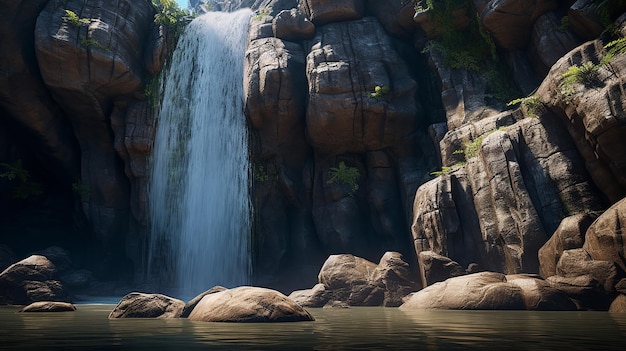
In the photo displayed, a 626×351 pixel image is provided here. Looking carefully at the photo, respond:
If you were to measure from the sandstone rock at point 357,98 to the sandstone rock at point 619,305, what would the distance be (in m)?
14.0

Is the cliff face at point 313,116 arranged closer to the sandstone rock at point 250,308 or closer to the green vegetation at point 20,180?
the green vegetation at point 20,180

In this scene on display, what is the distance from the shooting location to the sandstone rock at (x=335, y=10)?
25391 millimetres

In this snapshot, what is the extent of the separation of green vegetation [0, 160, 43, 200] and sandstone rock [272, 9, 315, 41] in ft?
52.9

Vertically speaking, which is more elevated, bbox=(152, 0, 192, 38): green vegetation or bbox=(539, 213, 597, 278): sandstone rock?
bbox=(152, 0, 192, 38): green vegetation

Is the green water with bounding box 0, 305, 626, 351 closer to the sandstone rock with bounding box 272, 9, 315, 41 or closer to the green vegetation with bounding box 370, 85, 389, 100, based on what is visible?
the green vegetation with bounding box 370, 85, 389, 100

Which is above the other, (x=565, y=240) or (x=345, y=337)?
(x=565, y=240)

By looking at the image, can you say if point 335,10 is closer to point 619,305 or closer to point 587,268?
point 587,268

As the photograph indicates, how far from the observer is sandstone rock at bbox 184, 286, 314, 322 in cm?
843

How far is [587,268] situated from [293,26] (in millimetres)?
19538

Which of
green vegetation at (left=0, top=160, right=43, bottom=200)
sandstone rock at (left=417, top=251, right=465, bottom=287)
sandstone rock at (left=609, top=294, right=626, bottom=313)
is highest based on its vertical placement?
green vegetation at (left=0, top=160, right=43, bottom=200)

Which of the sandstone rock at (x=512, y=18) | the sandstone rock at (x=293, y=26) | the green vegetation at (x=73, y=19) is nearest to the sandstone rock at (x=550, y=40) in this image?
the sandstone rock at (x=512, y=18)

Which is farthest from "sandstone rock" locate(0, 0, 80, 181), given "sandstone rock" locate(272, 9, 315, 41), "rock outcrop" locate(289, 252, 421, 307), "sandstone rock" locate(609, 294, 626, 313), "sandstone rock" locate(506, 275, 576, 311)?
"sandstone rock" locate(609, 294, 626, 313)

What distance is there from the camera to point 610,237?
1077cm

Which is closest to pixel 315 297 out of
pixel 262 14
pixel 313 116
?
pixel 313 116
